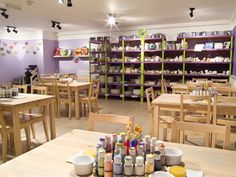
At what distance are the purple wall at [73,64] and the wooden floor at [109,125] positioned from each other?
1830 mm

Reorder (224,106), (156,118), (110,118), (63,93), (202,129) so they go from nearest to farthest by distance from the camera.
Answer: (202,129) < (110,118) < (224,106) < (156,118) < (63,93)

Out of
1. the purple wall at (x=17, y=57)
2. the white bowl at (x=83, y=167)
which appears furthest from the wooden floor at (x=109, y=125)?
the purple wall at (x=17, y=57)

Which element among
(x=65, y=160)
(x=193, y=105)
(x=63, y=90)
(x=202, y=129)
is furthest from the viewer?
(x=63, y=90)

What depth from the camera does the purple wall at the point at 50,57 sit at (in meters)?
8.34

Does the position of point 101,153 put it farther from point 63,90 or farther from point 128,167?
point 63,90

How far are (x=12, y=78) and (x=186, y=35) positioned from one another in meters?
6.24

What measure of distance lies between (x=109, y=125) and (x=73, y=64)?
4.61 meters

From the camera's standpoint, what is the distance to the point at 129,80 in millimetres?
7547

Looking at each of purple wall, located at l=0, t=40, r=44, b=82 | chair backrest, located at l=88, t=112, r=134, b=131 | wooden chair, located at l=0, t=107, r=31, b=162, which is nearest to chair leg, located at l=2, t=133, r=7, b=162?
wooden chair, located at l=0, t=107, r=31, b=162

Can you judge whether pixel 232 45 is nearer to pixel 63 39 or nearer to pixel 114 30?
pixel 114 30

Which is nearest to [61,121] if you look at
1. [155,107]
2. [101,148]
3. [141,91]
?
[155,107]

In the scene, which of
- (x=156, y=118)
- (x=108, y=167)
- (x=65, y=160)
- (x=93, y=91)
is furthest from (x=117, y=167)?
(x=93, y=91)

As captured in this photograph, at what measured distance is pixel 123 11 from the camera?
5.12m

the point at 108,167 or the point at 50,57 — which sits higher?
the point at 50,57
